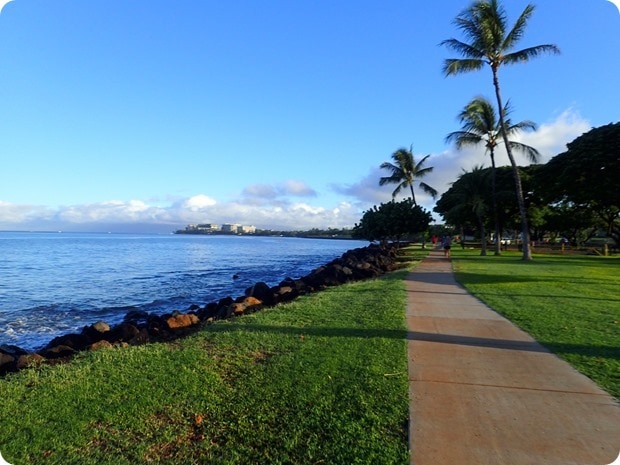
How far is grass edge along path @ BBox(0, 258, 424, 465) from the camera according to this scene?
314 cm

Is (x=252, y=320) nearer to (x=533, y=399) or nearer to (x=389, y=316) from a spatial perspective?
(x=389, y=316)

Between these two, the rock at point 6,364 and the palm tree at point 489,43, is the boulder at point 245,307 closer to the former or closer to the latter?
the rock at point 6,364

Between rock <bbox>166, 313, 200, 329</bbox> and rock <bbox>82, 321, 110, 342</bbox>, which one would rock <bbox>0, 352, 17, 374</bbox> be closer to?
rock <bbox>82, 321, 110, 342</bbox>

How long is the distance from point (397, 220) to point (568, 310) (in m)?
27.8

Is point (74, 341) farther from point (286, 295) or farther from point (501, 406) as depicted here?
point (501, 406)

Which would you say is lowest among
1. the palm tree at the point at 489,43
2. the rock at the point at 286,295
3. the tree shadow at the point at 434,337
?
the rock at the point at 286,295

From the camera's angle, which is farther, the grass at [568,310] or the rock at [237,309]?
the rock at [237,309]

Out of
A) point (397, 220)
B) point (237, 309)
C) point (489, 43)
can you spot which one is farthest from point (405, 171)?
point (237, 309)

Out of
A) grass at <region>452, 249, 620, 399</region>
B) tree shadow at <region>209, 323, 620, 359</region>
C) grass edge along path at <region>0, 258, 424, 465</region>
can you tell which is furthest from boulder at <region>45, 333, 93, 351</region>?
grass at <region>452, 249, 620, 399</region>

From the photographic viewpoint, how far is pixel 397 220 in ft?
118

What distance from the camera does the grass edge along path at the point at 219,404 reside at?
3.14 metres

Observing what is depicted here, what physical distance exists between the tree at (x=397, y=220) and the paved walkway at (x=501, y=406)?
98.2 feet

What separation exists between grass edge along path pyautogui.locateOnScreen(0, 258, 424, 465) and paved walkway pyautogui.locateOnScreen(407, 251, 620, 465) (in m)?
0.26

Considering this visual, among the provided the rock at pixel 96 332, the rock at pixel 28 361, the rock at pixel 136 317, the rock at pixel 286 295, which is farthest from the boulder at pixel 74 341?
the rock at pixel 286 295
